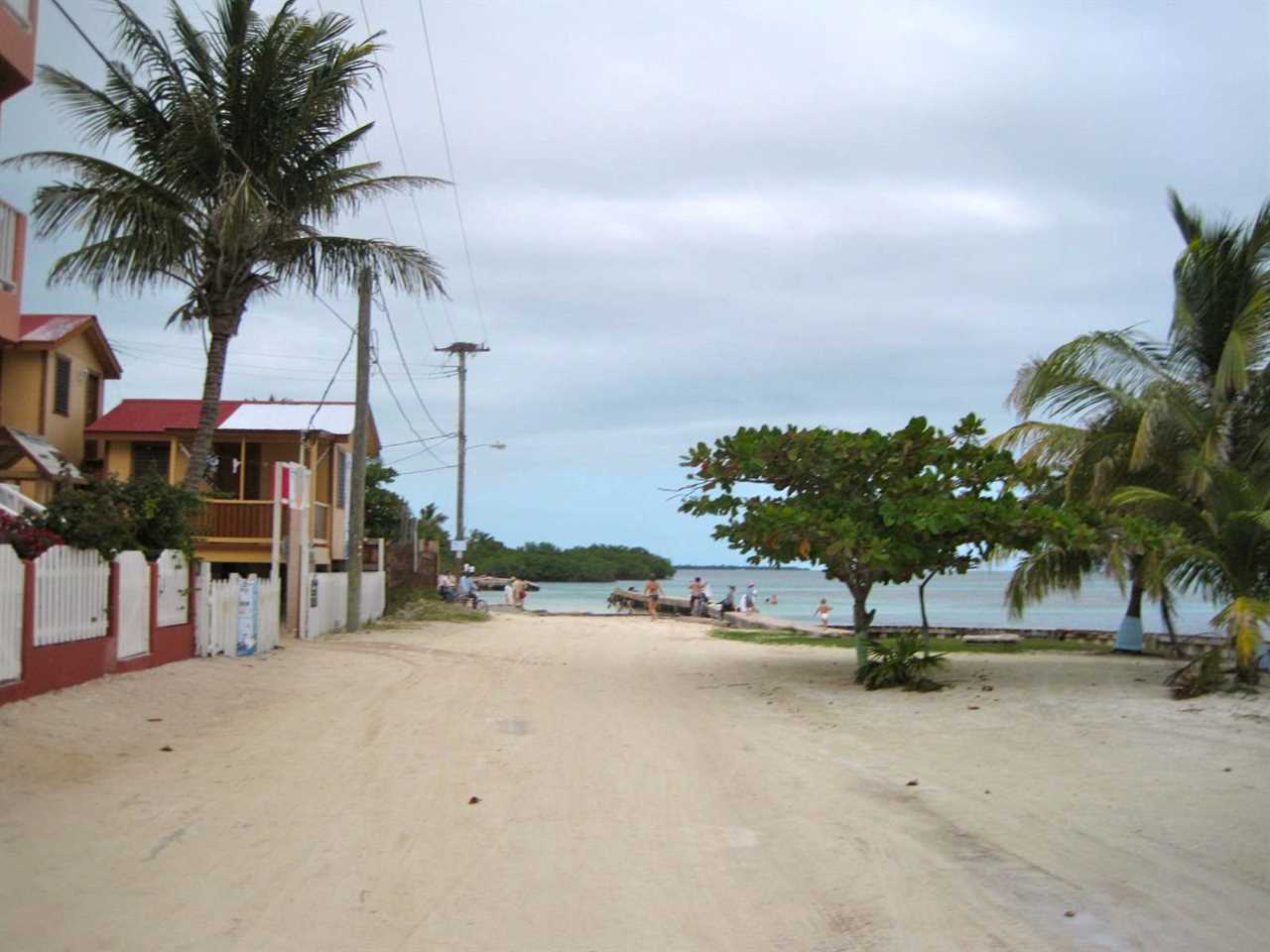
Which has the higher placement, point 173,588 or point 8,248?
point 8,248

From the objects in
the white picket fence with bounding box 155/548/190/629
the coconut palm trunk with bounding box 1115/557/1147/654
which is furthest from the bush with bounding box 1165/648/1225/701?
the white picket fence with bounding box 155/548/190/629

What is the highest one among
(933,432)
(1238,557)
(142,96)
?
(142,96)

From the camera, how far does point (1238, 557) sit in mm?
15117

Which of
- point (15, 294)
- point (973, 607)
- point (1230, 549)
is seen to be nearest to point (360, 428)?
point (15, 294)

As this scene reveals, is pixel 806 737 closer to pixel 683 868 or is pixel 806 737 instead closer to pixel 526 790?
pixel 526 790

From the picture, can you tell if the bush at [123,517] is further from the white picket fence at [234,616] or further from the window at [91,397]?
the window at [91,397]

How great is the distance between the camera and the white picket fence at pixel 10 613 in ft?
35.3

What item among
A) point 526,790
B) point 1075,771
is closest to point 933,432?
point 1075,771

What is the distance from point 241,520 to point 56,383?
18.5ft

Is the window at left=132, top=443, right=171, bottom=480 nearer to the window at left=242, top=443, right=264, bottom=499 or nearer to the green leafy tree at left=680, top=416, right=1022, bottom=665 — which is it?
the window at left=242, top=443, right=264, bottom=499

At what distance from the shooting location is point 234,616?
59.0ft

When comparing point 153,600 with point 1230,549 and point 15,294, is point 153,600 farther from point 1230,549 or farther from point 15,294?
point 1230,549

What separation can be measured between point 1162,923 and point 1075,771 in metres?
4.09

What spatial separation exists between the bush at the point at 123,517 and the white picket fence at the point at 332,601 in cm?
723
